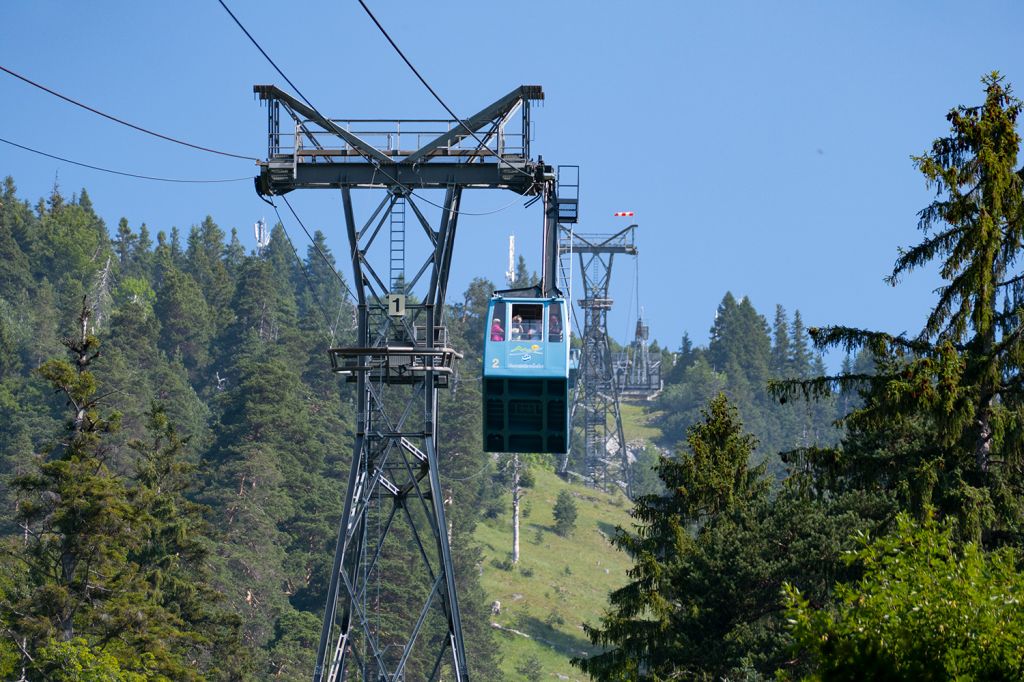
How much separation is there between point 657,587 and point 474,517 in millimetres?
65220

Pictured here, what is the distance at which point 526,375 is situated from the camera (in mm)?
34750

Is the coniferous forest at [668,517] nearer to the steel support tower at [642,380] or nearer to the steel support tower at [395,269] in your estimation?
the steel support tower at [395,269]

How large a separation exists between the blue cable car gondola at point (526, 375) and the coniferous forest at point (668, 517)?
3.55 m

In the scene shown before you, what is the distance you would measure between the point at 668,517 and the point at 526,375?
1321cm

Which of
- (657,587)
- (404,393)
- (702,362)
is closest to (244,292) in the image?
(404,393)

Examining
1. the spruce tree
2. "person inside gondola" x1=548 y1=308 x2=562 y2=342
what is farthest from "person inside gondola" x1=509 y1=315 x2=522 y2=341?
the spruce tree

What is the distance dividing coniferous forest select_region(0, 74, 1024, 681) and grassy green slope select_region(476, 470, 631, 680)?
186 centimetres

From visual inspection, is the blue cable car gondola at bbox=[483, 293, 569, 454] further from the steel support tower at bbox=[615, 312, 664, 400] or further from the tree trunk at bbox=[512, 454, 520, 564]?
the steel support tower at bbox=[615, 312, 664, 400]

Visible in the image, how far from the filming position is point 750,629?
140ft

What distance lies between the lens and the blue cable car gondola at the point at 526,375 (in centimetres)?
3478

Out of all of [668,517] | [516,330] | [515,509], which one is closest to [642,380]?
[515,509]

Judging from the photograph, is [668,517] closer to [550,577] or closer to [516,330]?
[516,330]

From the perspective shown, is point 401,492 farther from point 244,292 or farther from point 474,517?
point 244,292

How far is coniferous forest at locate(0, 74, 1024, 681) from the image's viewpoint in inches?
818
